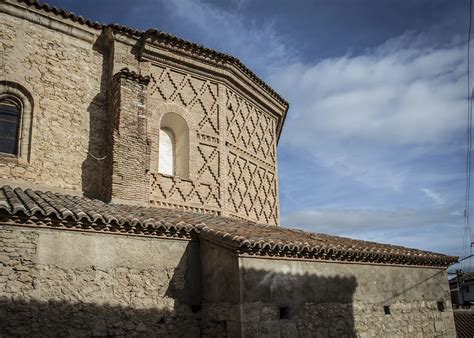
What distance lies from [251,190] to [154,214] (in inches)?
198

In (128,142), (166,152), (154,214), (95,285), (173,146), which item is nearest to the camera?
(95,285)

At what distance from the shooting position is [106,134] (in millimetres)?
10352

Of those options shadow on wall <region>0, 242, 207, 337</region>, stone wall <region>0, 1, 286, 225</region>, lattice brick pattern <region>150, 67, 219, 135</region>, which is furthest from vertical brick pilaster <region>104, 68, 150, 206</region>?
shadow on wall <region>0, 242, 207, 337</region>

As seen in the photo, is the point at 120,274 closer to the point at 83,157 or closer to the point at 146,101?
the point at 83,157

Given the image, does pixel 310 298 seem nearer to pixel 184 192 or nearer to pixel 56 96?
pixel 184 192

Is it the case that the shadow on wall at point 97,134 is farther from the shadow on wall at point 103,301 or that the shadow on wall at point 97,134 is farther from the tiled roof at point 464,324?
the tiled roof at point 464,324

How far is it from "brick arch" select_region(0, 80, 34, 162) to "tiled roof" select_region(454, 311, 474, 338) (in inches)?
806

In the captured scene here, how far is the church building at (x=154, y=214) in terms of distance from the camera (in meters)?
6.79

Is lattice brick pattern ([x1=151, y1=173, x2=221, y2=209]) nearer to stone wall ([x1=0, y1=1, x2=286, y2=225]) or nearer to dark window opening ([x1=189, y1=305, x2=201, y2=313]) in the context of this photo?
stone wall ([x1=0, y1=1, x2=286, y2=225])

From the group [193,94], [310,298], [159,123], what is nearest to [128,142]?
[159,123]

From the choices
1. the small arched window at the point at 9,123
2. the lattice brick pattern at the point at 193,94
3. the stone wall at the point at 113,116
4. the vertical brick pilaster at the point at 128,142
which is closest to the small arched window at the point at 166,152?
the stone wall at the point at 113,116

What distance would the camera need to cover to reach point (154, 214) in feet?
28.2

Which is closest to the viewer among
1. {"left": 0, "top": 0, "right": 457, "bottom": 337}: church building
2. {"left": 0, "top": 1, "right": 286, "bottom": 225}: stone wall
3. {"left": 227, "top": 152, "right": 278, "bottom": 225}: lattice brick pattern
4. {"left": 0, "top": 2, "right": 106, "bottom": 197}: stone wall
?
{"left": 0, "top": 0, "right": 457, "bottom": 337}: church building

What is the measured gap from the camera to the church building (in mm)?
6793
